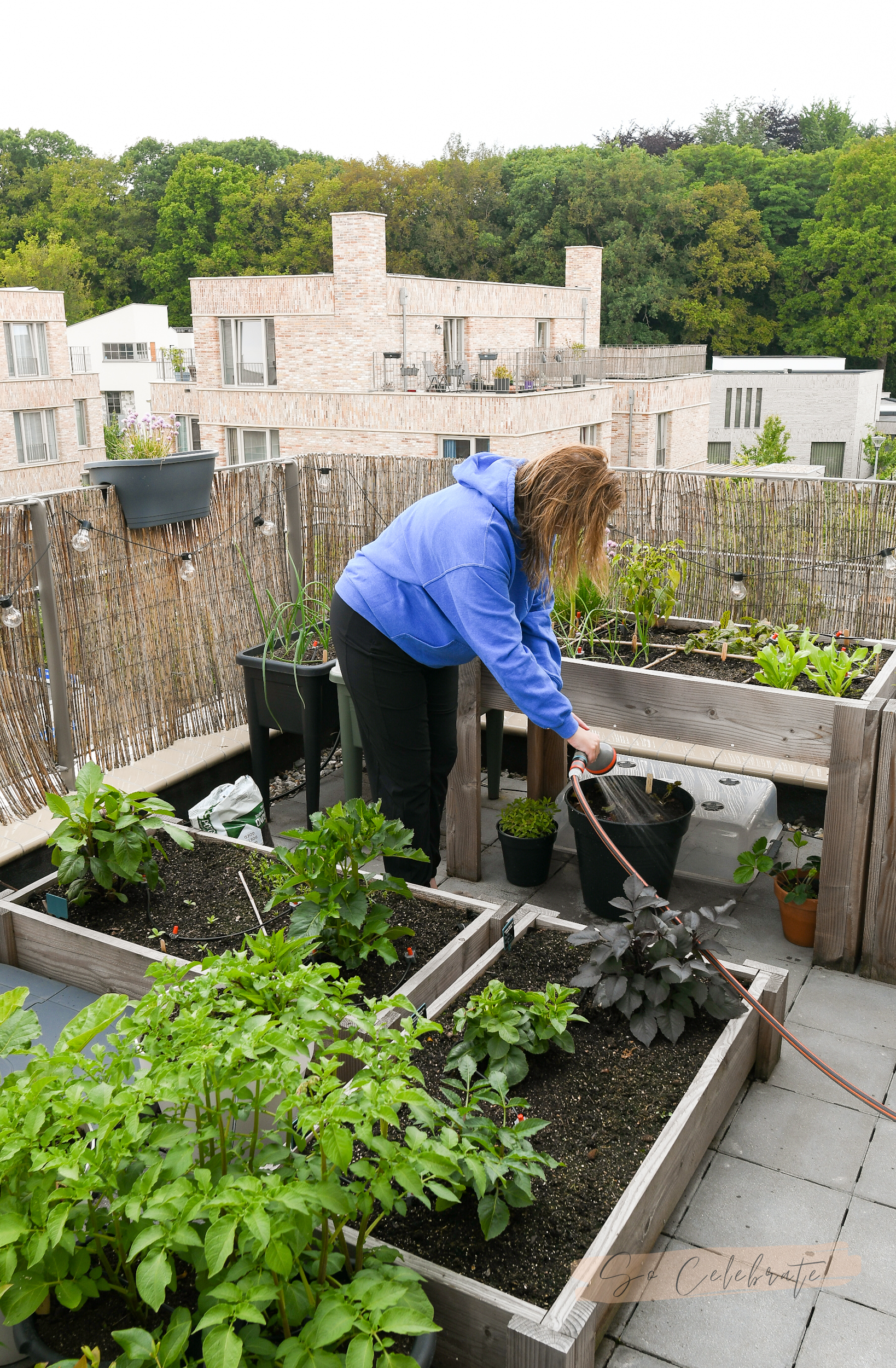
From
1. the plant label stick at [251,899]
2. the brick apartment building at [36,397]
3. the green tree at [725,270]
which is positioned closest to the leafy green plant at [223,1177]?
the plant label stick at [251,899]

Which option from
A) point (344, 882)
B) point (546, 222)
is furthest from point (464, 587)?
point (546, 222)

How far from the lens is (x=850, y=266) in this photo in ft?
135

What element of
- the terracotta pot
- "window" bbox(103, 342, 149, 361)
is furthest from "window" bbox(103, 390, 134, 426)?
the terracotta pot

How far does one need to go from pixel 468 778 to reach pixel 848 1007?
4.42ft

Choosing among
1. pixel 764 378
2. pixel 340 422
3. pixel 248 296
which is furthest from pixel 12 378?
pixel 764 378

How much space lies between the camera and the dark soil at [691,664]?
11.0 ft

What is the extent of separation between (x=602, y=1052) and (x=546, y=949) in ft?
1.31

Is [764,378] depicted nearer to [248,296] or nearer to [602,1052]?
[248,296]

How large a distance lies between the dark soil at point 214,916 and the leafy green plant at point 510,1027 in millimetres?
335

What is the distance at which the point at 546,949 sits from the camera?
2629mm

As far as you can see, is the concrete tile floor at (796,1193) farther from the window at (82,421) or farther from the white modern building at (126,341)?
the white modern building at (126,341)

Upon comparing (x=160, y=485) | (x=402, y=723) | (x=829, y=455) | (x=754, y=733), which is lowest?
(x=829, y=455)

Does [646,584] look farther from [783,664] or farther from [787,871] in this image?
[787,871]

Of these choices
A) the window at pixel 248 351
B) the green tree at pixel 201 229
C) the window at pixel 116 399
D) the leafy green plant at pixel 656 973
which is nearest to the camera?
the leafy green plant at pixel 656 973
